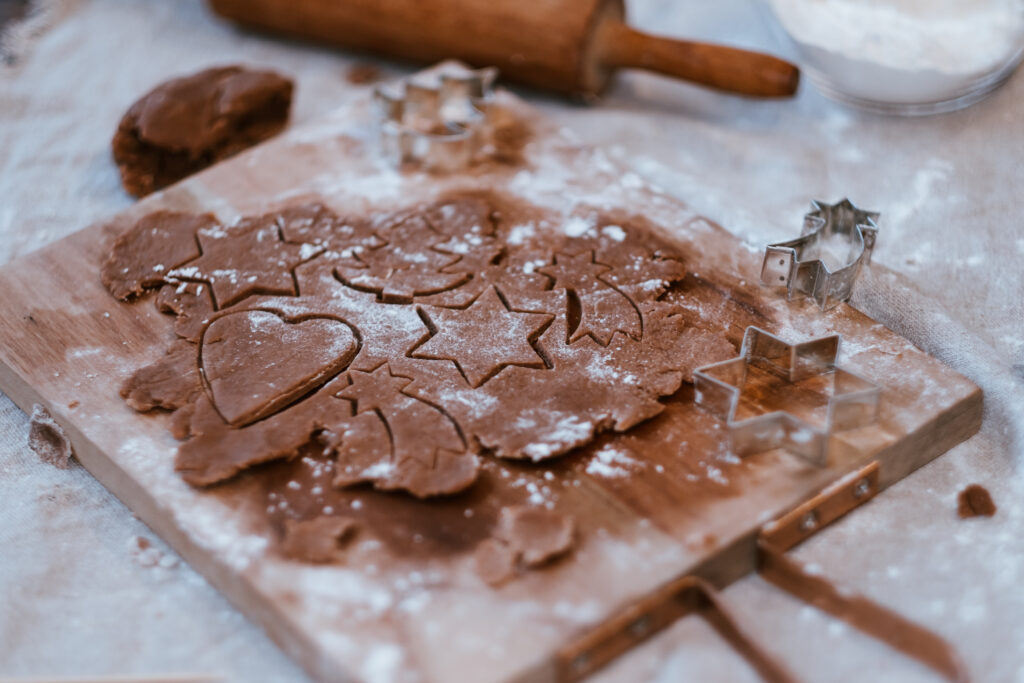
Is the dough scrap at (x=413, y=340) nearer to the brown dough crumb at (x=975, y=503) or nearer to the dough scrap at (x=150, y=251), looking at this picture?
the dough scrap at (x=150, y=251)

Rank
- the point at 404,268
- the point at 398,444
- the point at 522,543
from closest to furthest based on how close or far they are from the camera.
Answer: the point at 522,543, the point at 398,444, the point at 404,268

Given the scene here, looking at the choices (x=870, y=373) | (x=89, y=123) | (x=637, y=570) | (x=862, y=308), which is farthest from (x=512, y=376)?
(x=89, y=123)

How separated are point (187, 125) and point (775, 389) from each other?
4.24 feet

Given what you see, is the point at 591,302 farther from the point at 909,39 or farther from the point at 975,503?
the point at 909,39

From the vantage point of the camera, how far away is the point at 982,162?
2027 mm

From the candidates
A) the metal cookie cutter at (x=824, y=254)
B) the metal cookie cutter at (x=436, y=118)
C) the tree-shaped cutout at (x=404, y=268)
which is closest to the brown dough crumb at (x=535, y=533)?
the tree-shaped cutout at (x=404, y=268)

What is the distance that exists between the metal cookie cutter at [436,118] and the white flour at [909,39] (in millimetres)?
655

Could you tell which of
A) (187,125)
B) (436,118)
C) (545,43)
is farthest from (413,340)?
(545,43)

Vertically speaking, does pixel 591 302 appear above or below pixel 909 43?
below

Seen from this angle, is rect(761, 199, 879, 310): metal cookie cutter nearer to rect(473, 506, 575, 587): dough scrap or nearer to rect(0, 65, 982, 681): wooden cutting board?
rect(0, 65, 982, 681): wooden cutting board

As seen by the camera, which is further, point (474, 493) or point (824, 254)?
point (824, 254)

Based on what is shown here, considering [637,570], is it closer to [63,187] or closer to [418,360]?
[418,360]

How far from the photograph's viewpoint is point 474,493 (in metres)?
1.33

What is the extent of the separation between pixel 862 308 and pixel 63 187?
1.62m
